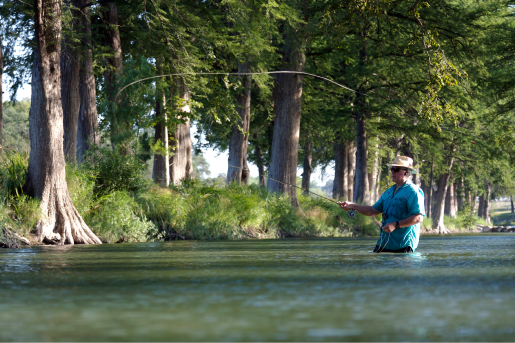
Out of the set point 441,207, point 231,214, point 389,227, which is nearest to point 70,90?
point 231,214

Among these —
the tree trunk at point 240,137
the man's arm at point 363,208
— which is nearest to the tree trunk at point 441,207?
the tree trunk at point 240,137

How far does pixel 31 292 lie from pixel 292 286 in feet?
6.29

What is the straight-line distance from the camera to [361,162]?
3016 cm

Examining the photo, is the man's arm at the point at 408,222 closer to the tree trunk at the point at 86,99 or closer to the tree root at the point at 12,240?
the tree root at the point at 12,240

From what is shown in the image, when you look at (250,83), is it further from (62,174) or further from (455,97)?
(62,174)

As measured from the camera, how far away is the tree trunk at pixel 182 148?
22938mm

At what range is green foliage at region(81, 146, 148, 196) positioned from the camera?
16.7 metres

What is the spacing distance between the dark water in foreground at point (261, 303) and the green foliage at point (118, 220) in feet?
25.4

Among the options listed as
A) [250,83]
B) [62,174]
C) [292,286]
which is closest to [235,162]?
[250,83]

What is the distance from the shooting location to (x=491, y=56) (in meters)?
24.7

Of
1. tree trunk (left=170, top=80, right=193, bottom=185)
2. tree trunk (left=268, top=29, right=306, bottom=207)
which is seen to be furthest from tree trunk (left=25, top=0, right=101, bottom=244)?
tree trunk (left=268, top=29, right=306, bottom=207)

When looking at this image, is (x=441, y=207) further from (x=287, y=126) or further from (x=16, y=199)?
(x=16, y=199)

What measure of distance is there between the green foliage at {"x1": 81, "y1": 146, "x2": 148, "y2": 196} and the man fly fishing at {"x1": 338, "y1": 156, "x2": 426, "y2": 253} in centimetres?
877

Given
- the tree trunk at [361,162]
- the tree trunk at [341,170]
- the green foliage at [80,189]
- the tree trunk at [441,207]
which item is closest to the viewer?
the green foliage at [80,189]
